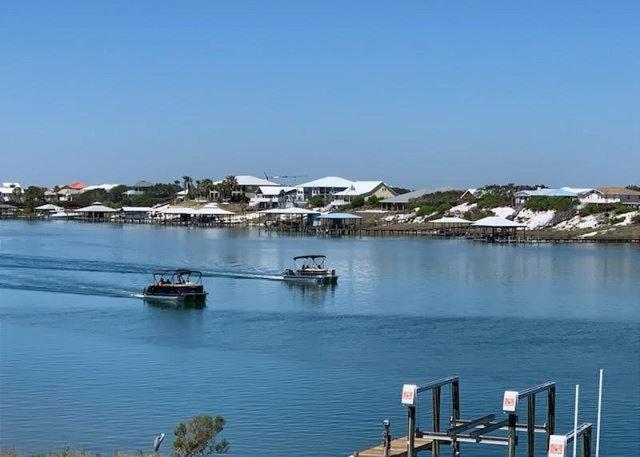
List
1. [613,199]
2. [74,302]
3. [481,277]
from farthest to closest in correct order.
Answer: [613,199] < [481,277] < [74,302]

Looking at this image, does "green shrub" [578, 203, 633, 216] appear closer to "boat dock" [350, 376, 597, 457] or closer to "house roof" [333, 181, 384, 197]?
"house roof" [333, 181, 384, 197]

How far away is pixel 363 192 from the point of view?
152625 millimetres

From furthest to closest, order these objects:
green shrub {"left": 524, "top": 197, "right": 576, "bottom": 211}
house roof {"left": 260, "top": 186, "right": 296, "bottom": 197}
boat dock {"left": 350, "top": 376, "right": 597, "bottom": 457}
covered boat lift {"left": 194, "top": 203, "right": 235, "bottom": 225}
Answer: house roof {"left": 260, "top": 186, "right": 296, "bottom": 197} → covered boat lift {"left": 194, "top": 203, "right": 235, "bottom": 225} → green shrub {"left": 524, "top": 197, "right": 576, "bottom": 211} → boat dock {"left": 350, "top": 376, "right": 597, "bottom": 457}

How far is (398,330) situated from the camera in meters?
40.7

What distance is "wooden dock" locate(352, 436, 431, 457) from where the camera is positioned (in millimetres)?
19391

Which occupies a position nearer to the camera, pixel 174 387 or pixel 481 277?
pixel 174 387

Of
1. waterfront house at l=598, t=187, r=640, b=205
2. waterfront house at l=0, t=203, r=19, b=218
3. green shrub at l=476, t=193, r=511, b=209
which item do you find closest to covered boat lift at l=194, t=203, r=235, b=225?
green shrub at l=476, t=193, r=511, b=209

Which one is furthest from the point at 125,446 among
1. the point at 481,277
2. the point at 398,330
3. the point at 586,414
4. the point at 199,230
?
the point at 199,230

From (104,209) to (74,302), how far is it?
123 meters

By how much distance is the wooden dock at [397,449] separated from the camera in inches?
763

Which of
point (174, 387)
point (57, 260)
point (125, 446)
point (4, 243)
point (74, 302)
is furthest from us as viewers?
point (4, 243)

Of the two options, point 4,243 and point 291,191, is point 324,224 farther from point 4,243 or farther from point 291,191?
point 4,243

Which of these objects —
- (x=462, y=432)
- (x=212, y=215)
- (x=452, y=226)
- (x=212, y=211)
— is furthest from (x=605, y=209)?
(x=462, y=432)

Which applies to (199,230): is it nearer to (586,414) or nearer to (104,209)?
(104,209)
